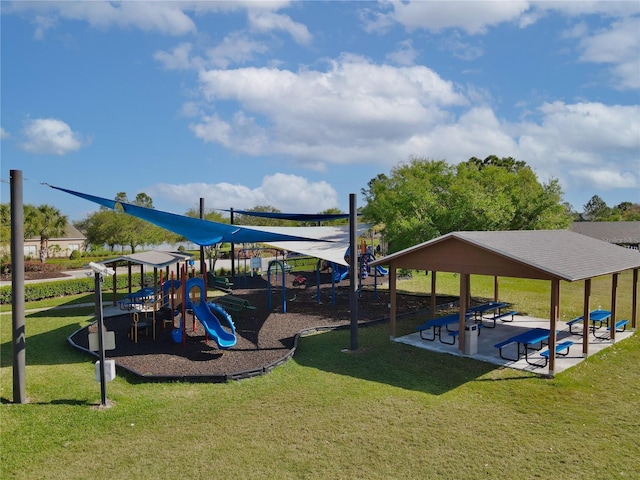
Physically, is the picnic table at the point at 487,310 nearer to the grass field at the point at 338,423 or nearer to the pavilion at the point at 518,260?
the pavilion at the point at 518,260

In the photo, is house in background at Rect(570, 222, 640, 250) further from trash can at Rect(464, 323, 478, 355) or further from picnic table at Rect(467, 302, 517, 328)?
trash can at Rect(464, 323, 478, 355)

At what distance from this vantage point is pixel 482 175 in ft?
74.7

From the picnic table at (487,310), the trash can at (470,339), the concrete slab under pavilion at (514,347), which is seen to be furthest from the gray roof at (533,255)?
the picnic table at (487,310)

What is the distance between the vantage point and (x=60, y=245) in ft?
163

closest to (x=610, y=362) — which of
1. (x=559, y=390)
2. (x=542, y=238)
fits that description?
(x=559, y=390)

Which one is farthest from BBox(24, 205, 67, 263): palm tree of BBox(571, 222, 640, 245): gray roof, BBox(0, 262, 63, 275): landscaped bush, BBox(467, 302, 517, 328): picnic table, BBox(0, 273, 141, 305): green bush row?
BBox(571, 222, 640, 245): gray roof

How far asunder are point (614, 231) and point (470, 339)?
1744 inches

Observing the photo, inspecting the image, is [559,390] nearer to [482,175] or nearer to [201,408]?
[201,408]

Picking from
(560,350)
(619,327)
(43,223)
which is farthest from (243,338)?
(43,223)

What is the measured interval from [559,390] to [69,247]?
53.4 meters

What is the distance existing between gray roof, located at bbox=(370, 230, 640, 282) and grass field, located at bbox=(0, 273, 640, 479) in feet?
6.74

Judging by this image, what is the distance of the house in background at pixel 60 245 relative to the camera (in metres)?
46.0

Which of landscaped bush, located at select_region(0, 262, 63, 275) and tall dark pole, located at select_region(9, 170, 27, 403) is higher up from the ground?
tall dark pole, located at select_region(9, 170, 27, 403)

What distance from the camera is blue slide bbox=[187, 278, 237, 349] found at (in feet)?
34.1
